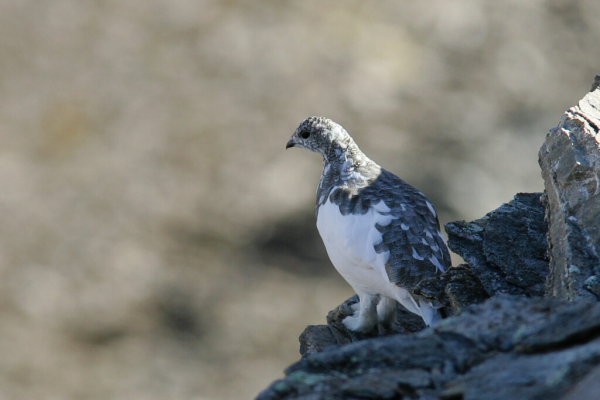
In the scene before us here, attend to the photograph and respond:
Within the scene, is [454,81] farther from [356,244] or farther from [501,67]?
[356,244]

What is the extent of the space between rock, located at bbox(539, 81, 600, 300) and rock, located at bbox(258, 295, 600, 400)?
93 cm

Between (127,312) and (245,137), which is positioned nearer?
(127,312)

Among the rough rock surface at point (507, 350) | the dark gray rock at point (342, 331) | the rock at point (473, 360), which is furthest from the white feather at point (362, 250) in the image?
the rock at point (473, 360)

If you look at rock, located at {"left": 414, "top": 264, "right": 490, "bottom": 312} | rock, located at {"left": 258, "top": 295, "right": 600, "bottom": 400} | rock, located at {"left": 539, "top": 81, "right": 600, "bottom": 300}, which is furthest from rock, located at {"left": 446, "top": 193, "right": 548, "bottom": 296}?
rock, located at {"left": 258, "top": 295, "right": 600, "bottom": 400}

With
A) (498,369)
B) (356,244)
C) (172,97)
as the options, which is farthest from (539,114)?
(498,369)

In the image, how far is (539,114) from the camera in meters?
19.6

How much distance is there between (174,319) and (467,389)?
12408mm

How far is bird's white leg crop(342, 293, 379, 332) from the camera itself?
16.3ft

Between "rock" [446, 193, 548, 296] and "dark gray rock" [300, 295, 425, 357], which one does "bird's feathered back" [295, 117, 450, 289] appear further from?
"dark gray rock" [300, 295, 425, 357]

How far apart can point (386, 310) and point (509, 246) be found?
1.26 m

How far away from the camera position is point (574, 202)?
3533mm

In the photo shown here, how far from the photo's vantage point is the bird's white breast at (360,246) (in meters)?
4.52

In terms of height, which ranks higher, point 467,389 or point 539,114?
point 539,114

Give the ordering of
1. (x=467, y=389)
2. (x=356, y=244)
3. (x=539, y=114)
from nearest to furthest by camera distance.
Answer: (x=467, y=389) < (x=356, y=244) < (x=539, y=114)
